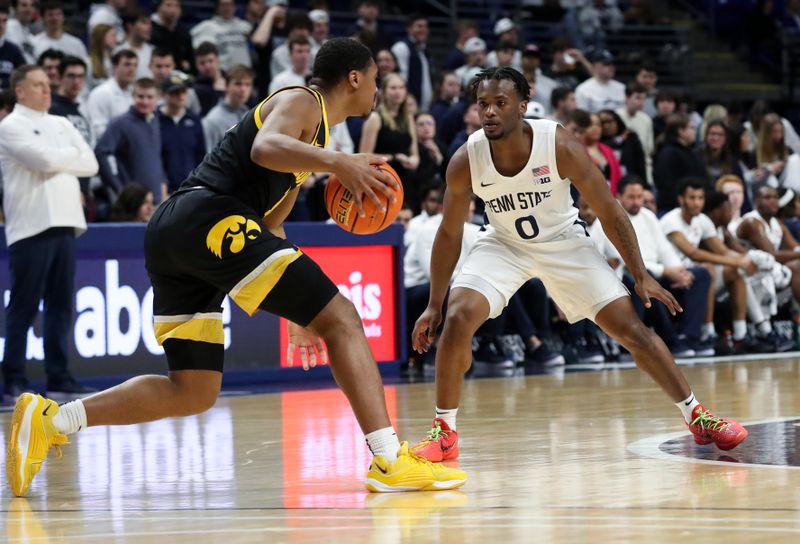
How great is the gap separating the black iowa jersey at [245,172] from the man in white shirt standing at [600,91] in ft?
34.8

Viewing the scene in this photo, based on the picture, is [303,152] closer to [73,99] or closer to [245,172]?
[245,172]

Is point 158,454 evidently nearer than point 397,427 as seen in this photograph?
Yes

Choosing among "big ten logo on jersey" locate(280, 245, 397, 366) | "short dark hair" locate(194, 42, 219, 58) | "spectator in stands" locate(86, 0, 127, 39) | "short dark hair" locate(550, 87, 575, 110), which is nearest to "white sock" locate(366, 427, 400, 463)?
"big ten logo on jersey" locate(280, 245, 397, 366)

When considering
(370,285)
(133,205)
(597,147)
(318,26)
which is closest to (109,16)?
(318,26)

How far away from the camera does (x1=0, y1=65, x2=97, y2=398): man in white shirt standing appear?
9.28m

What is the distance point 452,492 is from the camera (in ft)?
16.7

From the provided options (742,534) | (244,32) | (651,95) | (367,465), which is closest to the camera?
(742,534)

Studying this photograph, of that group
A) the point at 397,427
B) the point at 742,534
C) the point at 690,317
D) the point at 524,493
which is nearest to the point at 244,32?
the point at 690,317

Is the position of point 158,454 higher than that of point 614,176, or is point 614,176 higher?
point 614,176

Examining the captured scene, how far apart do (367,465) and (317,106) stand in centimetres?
168

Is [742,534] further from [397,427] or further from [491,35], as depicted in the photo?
[491,35]

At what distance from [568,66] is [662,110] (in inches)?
53.8

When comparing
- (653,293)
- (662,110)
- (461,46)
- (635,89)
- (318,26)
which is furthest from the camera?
(461,46)

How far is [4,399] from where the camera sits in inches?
377
